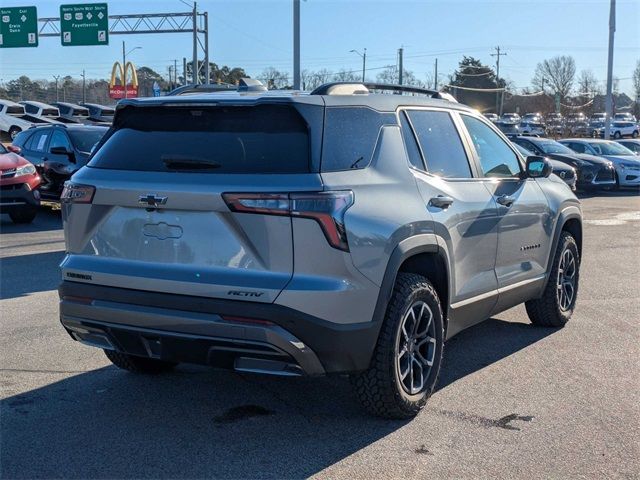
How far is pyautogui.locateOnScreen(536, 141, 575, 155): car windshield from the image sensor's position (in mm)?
23222

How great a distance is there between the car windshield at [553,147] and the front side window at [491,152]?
17.6 metres

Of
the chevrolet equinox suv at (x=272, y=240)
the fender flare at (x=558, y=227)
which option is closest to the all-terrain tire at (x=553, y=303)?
the fender flare at (x=558, y=227)

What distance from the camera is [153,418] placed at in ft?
15.2

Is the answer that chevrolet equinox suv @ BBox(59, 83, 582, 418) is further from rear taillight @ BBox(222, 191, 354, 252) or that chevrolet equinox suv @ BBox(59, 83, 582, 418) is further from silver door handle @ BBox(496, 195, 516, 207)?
silver door handle @ BBox(496, 195, 516, 207)

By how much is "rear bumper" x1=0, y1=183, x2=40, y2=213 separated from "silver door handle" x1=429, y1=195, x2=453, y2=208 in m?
10.6

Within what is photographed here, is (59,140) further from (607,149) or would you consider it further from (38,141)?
(607,149)

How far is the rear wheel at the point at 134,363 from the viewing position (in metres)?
5.30

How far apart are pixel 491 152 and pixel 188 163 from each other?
272cm

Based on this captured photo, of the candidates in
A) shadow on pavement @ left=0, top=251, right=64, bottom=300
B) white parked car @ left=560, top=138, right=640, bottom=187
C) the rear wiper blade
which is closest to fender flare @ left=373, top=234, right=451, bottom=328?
the rear wiper blade

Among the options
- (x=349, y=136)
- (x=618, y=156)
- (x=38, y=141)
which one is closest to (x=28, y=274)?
(x=349, y=136)

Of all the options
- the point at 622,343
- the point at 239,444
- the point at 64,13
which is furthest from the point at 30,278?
the point at 64,13

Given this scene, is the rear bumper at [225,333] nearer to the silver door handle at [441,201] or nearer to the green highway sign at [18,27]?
the silver door handle at [441,201]

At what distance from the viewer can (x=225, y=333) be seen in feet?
12.9

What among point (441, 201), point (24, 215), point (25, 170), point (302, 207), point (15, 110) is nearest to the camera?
point (302, 207)
